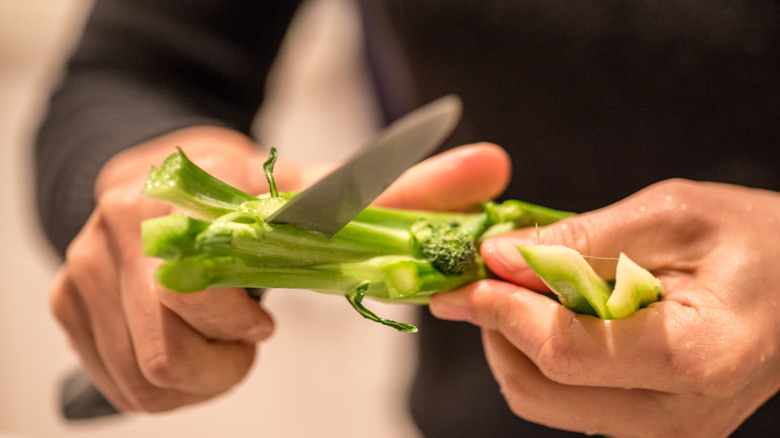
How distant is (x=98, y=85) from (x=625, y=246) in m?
1.08

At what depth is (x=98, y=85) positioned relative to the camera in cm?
121

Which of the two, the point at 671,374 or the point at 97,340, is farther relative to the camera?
the point at 97,340

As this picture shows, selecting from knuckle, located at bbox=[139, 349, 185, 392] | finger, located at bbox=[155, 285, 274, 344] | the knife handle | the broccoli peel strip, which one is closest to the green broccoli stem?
the broccoli peel strip

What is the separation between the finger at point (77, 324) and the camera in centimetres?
89

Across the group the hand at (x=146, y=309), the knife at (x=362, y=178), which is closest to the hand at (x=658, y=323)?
the knife at (x=362, y=178)

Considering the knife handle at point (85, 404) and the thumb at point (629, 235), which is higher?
the thumb at point (629, 235)

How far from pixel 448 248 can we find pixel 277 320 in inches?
81.8

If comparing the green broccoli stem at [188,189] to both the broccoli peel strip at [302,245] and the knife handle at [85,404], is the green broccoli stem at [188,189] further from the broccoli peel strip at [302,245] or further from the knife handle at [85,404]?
the knife handle at [85,404]

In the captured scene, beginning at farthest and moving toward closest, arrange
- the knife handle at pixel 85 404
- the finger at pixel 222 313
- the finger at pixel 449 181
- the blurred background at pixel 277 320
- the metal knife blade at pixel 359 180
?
the blurred background at pixel 277 320, the knife handle at pixel 85 404, the finger at pixel 449 181, the finger at pixel 222 313, the metal knife blade at pixel 359 180

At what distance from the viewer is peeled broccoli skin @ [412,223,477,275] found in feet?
2.35

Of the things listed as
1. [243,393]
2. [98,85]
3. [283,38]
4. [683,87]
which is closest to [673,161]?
[683,87]

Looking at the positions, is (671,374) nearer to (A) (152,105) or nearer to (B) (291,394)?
(A) (152,105)

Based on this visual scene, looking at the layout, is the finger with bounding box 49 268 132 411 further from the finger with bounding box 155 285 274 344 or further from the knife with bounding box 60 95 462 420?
the knife with bounding box 60 95 462 420

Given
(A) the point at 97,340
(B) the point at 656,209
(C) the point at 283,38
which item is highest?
(B) the point at 656,209
